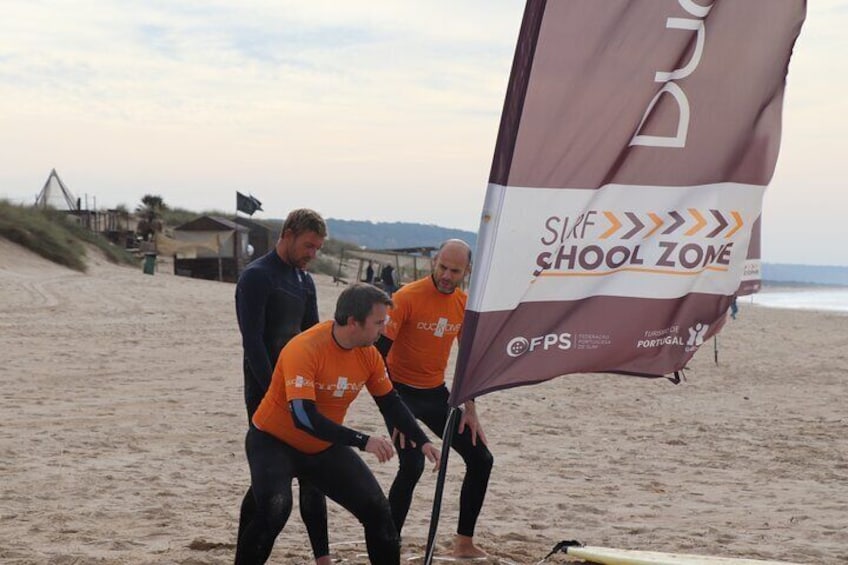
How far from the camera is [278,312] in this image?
5.23 meters

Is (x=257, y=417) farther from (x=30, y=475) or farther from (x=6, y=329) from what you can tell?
(x=6, y=329)

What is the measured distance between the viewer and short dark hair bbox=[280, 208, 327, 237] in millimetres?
5168

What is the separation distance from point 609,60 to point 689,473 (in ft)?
16.5

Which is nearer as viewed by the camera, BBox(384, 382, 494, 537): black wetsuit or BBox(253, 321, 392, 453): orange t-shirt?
BBox(253, 321, 392, 453): orange t-shirt

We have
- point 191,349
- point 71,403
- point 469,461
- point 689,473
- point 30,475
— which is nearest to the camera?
point 469,461

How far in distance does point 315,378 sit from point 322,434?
26 cm

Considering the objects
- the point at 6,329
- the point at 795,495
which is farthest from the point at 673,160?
the point at 6,329

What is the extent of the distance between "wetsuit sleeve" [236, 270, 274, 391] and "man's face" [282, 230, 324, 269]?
17 cm

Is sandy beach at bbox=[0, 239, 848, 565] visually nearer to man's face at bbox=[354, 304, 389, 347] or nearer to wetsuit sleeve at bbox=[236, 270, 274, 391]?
wetsuit sleeve at bbox=[236, 270, 274, 391]

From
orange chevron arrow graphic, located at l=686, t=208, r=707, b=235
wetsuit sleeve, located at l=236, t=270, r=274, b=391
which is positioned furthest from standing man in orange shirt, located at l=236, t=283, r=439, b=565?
orange chevron arrow graphic, located at l=686, t=208, r=707, b=235

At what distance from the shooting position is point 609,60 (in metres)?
4.26

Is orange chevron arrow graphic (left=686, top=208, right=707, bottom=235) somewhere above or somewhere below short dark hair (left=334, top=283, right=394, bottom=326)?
above

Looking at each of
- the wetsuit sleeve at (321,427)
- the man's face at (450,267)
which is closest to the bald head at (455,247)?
the man's face at (450,267)

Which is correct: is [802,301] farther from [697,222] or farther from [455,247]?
[697,222]
